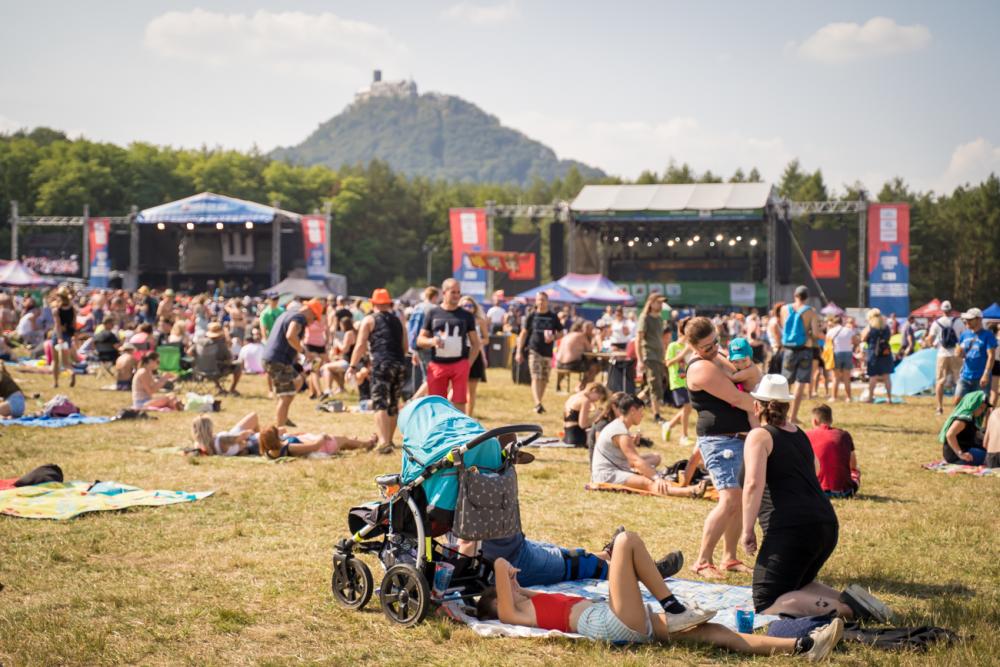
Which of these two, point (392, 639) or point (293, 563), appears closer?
point (392, 639)

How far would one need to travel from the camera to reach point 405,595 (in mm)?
4871

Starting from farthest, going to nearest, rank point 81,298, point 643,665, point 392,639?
point 81,298 < point 392,639 < point 643,665

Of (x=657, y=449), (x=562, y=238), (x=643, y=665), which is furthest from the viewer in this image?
(x=562, y=238)

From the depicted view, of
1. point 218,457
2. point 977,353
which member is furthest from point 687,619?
point 977,353

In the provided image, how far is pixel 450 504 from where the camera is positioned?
490 cm

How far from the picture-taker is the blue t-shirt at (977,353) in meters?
12.8

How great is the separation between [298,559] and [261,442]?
406 centimetres

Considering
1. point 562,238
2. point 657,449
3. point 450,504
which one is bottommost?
point 657,449

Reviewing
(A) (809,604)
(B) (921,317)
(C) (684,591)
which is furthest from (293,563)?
(B) (921,317)

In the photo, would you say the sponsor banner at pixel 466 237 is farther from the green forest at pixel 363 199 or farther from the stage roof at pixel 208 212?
the green forest at pixel 363 199

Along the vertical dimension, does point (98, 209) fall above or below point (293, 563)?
above

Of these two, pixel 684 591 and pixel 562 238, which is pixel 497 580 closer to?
pixel 684 591

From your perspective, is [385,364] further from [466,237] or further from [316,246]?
[316,246]

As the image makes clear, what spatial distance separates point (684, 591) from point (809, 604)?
0.86m
